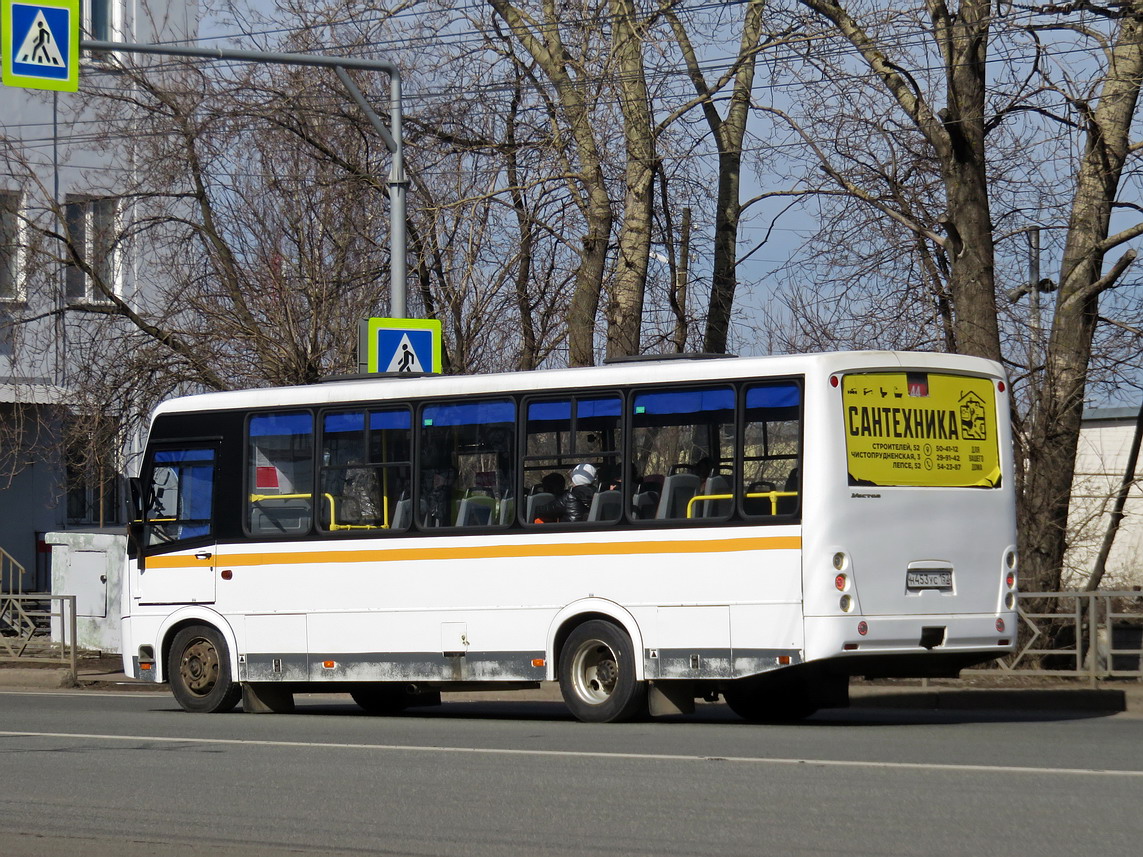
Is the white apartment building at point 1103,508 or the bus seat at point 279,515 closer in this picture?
the bus seat at point 279,515

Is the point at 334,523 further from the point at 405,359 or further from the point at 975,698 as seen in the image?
the point at 975,698

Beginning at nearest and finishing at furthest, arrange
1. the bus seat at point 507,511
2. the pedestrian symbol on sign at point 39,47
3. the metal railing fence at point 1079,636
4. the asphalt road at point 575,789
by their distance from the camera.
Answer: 1. the asphalt road at point 575,789
2. the bus seat at point 507,511
3. the pedestrian symbol on sign at point 39,47
4. the metal railing fence at point 1079,636

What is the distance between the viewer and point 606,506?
14.5m

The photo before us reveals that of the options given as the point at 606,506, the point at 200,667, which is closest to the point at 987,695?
the point at 606,506

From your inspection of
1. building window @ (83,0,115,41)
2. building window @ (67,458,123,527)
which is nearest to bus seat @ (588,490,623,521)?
building window @ (67,458,123,527)

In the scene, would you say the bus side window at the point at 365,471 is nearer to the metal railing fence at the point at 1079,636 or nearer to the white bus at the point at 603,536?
the white bus at the point at 603,536

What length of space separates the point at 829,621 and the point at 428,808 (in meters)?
4.95

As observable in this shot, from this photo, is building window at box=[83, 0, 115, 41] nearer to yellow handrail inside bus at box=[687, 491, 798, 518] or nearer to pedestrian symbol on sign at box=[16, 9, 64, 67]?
pedestrian symbol on sign at box=[16, 9, 64, 67]

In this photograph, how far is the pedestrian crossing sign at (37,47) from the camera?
16.7 meters

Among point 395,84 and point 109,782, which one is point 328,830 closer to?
point 109,782

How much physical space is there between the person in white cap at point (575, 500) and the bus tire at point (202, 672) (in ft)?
11.5

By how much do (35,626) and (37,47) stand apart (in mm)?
8235

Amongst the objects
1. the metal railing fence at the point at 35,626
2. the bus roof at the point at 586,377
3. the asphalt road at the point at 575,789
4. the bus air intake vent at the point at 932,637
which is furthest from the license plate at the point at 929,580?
the metal railing fence at the point at 35,626

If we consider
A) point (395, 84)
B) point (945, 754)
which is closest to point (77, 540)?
point (395, 84)
